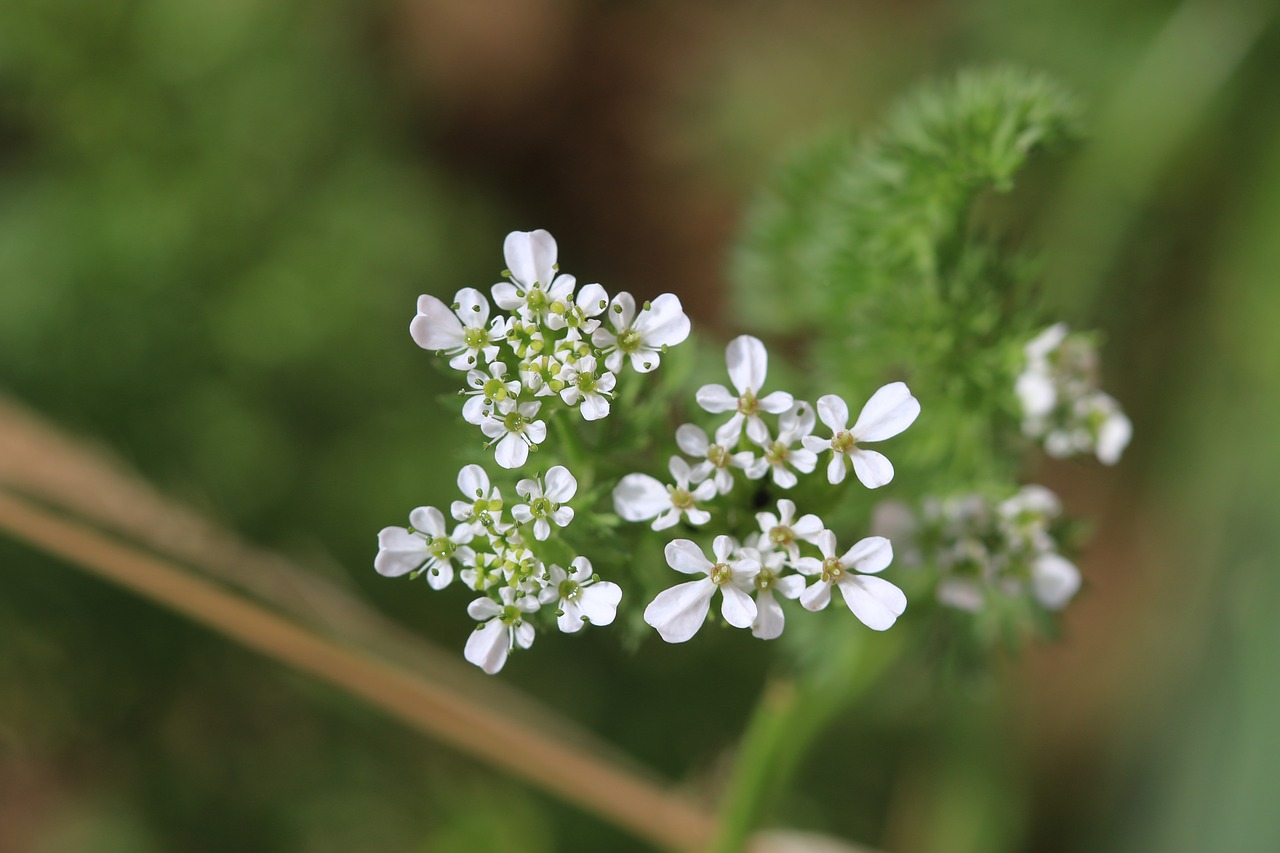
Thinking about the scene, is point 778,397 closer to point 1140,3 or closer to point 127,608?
point 127,608

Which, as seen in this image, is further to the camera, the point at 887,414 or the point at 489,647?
the point at 887,414

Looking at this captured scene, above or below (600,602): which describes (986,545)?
above

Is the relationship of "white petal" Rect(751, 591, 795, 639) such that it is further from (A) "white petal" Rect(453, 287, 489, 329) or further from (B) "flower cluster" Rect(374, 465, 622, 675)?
(A) "white petal" Rect(453, 287, 489, 329)

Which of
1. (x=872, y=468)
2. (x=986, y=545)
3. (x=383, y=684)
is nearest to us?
(x=872, y=468)

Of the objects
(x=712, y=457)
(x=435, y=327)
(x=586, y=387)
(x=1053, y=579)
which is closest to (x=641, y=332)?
(x=586, y=387)

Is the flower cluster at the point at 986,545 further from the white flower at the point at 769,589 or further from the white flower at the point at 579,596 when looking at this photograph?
the white flower at the point at 579,596

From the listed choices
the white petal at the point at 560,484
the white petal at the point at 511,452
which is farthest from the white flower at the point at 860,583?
the white petal at the point at 511,452

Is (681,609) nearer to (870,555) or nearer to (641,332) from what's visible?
(870,555)
